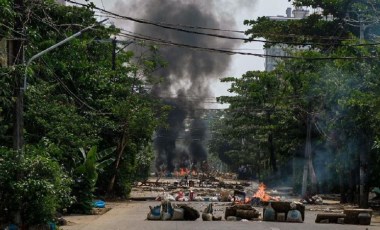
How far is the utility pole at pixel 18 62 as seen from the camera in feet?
51.9

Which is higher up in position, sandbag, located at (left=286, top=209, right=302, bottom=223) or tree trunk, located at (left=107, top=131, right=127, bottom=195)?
tree trunk, located at (left=107, top=131, right=127, bottom=195)

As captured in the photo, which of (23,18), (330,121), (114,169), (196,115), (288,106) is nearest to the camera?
(23,18)

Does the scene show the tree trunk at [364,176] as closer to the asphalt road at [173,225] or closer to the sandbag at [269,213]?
the asphalt road at [173,225]

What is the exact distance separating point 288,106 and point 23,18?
86.2 feet

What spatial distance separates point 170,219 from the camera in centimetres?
2366

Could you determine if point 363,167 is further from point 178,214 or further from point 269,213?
point 178,214

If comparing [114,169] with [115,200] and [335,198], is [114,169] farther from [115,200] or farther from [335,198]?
[335,198]

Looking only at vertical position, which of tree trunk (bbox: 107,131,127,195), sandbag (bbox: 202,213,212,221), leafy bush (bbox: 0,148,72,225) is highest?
tree trunk (bbox: 107,131,127,195)

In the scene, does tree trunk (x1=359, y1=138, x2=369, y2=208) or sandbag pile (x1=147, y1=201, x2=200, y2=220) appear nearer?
sandbag pile (x1=147, y1=201, x2=200, y2=220)

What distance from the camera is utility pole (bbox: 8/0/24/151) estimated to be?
51.9 feet

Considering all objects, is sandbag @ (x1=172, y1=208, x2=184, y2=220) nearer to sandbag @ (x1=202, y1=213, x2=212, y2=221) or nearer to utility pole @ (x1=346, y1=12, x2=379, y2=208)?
sandbag @ (x1=202, y1=213, x2=212, y2=221)

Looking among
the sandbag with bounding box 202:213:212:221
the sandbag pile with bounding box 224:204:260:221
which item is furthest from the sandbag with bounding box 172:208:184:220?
the sandbag pile with bounding box 224:204:260:221

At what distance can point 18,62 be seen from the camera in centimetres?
1612

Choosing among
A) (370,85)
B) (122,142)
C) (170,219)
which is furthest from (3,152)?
(122,142)
